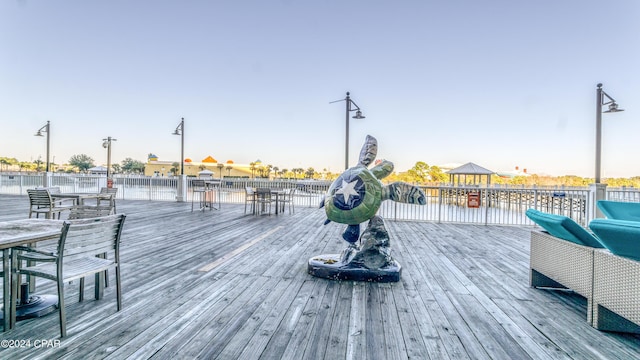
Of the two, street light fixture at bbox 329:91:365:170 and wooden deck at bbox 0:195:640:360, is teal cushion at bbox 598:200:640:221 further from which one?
street light fixture at bbox 329:91:365:170

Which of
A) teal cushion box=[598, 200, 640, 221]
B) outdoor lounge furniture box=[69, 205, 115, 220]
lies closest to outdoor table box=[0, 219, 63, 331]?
outdoor lounge furniture box=[69, 205, 115, 220]

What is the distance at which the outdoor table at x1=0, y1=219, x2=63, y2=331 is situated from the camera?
5.58 feet

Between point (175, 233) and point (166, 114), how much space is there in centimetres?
1694

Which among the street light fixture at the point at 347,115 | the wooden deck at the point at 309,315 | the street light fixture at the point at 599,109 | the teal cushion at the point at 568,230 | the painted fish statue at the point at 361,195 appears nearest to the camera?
the wooden deck at the point at 309,315

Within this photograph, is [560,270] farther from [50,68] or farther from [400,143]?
[50,68]

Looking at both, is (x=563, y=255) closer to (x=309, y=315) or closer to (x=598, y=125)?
(x=309, y=315)

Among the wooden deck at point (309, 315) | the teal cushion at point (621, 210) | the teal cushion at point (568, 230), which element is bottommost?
the wooden deck at point (309, 315)

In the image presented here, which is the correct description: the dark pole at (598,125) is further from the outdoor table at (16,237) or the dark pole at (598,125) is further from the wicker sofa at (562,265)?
the outdoor table at (16,237)

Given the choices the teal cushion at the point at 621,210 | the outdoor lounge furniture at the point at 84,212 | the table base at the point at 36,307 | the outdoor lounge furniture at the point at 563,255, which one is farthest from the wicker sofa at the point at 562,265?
the outdoor lounge furniture at the point at 84,212

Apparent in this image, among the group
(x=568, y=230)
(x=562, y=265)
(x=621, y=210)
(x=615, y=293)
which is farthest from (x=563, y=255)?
(x=621, y=210)

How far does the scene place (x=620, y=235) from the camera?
1.79 meters

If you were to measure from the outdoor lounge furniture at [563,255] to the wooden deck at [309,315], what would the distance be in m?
0.20

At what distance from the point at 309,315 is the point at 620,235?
2.19 meters

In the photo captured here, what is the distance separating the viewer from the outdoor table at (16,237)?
5.58ft
